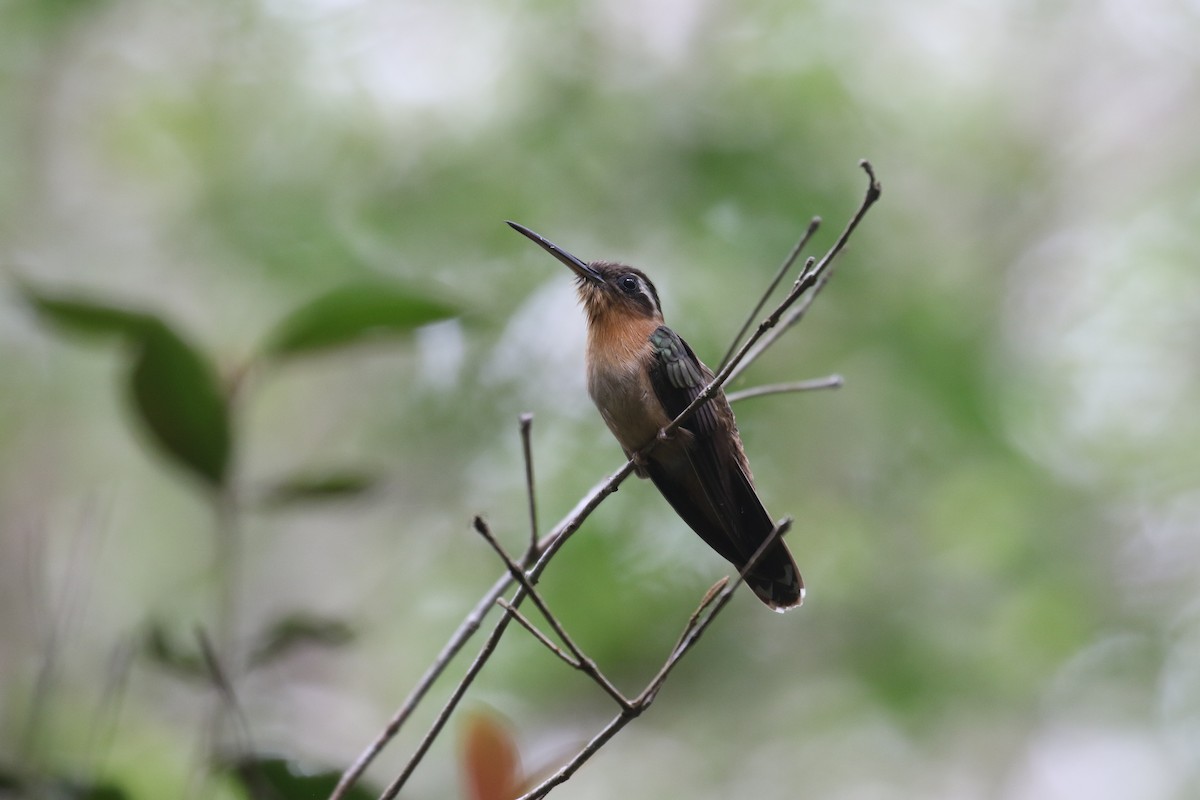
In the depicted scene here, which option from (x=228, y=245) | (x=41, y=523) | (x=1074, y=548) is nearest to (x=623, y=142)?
(x=228, y=245)

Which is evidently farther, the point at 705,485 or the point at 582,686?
the point at 582,686

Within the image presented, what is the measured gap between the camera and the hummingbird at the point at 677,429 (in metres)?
3.56

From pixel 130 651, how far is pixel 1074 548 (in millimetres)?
6475

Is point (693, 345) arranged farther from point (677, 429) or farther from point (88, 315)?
point (88, 315)

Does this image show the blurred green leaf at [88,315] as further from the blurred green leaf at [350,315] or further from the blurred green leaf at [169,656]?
the blurred green leaf at [169,656]

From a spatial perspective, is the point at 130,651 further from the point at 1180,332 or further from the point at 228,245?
the point at 1180,332

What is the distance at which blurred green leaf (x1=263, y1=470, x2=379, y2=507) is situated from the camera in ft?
9.61

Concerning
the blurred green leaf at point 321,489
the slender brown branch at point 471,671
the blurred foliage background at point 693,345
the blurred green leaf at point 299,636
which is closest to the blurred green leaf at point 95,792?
the blurred green leaf at point 299,636

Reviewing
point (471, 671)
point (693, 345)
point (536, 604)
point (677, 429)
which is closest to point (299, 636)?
point (471, 671)

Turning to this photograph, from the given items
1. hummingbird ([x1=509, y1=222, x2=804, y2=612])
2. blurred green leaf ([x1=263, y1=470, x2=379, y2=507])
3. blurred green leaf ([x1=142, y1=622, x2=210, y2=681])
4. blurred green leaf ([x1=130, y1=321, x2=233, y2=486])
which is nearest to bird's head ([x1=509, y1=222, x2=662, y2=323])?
hummingbird ([x1=509, y1=222, x2=804, y2=612])

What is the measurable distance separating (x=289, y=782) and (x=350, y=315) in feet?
4.06

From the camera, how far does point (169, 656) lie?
2660mm

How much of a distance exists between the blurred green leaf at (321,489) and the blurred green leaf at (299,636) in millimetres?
323

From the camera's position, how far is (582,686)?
705 centimetres
